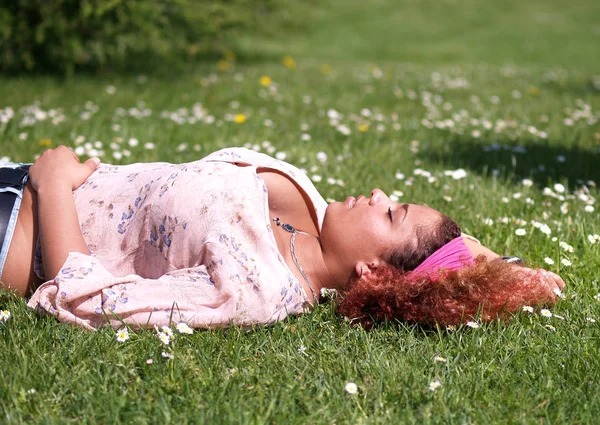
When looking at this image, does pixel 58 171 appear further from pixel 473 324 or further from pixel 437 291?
pixel 473 324

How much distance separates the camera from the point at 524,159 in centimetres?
509

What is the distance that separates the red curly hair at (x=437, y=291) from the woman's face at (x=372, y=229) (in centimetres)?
4

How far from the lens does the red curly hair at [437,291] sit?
2.56 m

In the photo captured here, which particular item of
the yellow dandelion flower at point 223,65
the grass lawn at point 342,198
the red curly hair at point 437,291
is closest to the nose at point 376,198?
the red curly hair at point 437,291

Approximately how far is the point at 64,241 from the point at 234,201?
2.22 feet

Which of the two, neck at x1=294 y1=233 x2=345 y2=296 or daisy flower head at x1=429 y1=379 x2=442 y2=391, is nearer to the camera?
daisy flower head at x1=429 y1=379 x2=442 y2=391

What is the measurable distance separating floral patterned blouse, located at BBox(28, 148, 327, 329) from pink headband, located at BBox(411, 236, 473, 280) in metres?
0.50

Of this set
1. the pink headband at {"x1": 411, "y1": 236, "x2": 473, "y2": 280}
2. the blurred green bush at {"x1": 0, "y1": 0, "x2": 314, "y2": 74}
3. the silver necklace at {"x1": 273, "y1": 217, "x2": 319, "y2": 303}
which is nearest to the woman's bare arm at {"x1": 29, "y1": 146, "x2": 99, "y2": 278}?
the silver necklace at {"x1": 273, "y1": 217, "x2": 319, "y2": 303}

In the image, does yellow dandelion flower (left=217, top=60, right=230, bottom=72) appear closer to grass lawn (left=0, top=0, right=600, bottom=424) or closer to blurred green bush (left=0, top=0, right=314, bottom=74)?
grass lawn (left=0, top=0, right=600, bottom=424)

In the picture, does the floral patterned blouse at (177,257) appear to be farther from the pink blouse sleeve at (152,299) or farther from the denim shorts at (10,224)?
the denim shorts at (10,224)

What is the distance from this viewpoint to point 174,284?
2.52 meters

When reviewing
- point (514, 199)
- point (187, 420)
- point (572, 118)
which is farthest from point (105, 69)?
point (187, 420)

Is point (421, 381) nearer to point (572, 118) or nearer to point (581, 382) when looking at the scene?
point (581, 382)

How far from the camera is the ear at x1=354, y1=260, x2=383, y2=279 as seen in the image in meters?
2.70
